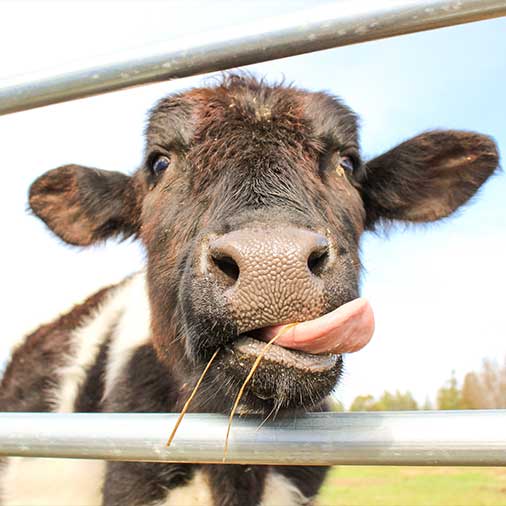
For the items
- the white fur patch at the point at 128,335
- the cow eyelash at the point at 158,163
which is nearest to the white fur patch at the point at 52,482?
the white fur patch at the point at 128,335

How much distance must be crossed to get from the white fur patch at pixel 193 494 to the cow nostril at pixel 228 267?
1.62 meters

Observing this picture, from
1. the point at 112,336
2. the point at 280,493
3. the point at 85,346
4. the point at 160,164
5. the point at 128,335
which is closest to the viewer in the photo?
the point at 160,164

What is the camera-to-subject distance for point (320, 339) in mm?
1429

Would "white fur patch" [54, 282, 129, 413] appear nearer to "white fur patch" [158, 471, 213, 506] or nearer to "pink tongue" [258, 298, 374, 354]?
"white fur patch" [158, 471, 213, 506]

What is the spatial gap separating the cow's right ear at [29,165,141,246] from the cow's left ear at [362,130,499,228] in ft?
4.43

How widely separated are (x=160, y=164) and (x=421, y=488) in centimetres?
679

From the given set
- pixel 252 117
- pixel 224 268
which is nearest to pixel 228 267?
pixel 224 268

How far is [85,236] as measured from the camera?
3.56m

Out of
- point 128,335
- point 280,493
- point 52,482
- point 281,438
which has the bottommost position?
point 52,482

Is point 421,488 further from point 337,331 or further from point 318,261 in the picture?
point 337,331

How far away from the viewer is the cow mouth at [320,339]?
140 centimetres

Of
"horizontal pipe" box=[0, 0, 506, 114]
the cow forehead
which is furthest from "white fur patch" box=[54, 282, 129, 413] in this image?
"horizontal pipe" box=[0, 0, 506, 114]

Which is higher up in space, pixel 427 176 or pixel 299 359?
pixel 427 176

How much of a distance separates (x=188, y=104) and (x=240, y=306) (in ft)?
4.79
